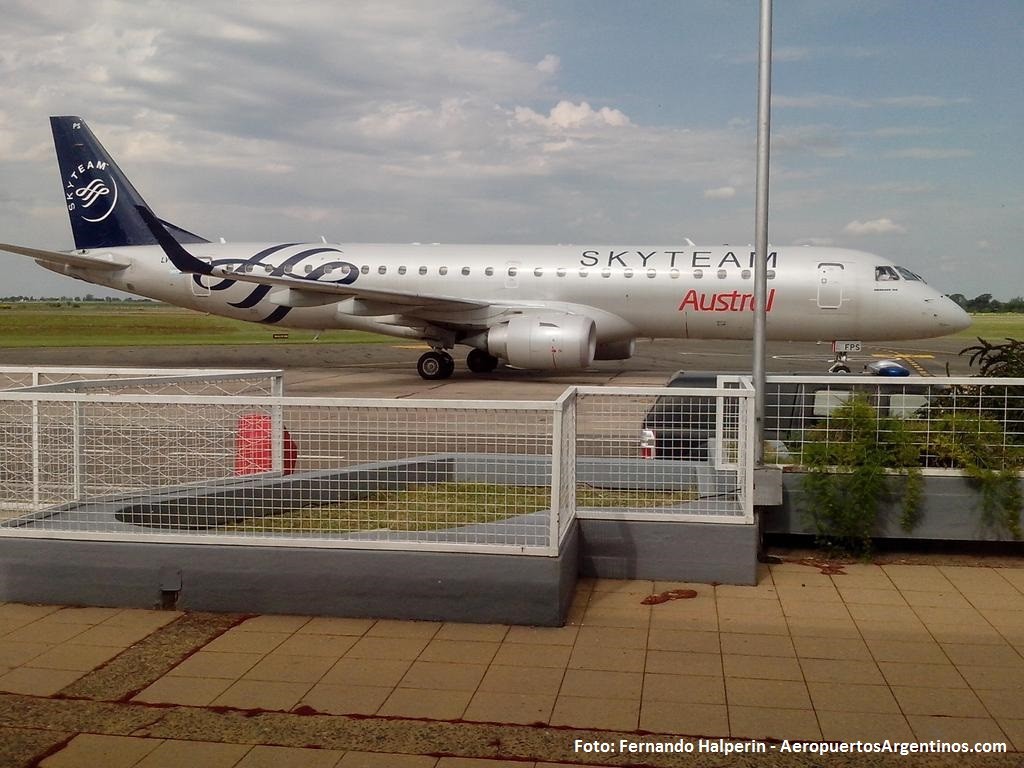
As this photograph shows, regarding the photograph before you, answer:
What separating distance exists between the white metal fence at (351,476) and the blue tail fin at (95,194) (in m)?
21.4

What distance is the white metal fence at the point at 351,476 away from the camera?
604cm

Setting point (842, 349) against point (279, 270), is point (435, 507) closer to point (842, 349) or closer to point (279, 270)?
point (842, 349)

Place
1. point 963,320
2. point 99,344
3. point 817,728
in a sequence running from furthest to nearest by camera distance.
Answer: point 99,344 < point 963,320 < point 817,728

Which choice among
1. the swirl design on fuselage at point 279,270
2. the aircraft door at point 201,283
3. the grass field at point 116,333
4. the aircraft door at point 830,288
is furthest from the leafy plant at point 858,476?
the grass field at point 116,333

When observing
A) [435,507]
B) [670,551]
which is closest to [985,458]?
[670,551]

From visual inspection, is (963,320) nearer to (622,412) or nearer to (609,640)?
(622,412)

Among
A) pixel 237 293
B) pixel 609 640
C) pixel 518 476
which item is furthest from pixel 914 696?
pixel 237 293

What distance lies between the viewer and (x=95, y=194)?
1080 inches

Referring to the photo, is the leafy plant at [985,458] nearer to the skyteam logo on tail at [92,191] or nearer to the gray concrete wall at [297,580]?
the gray concrete wall at [297,580]

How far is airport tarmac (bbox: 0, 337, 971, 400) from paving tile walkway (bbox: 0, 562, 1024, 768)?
10785mm

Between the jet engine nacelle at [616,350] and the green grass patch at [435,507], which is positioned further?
the jet engine nacelle at [616,350]

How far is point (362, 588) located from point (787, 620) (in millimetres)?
2608

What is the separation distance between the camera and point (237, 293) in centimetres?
2441

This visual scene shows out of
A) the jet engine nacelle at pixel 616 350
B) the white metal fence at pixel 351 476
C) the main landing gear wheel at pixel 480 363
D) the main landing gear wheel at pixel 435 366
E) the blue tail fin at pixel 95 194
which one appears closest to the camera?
the white metal fence at pixel 351 476
